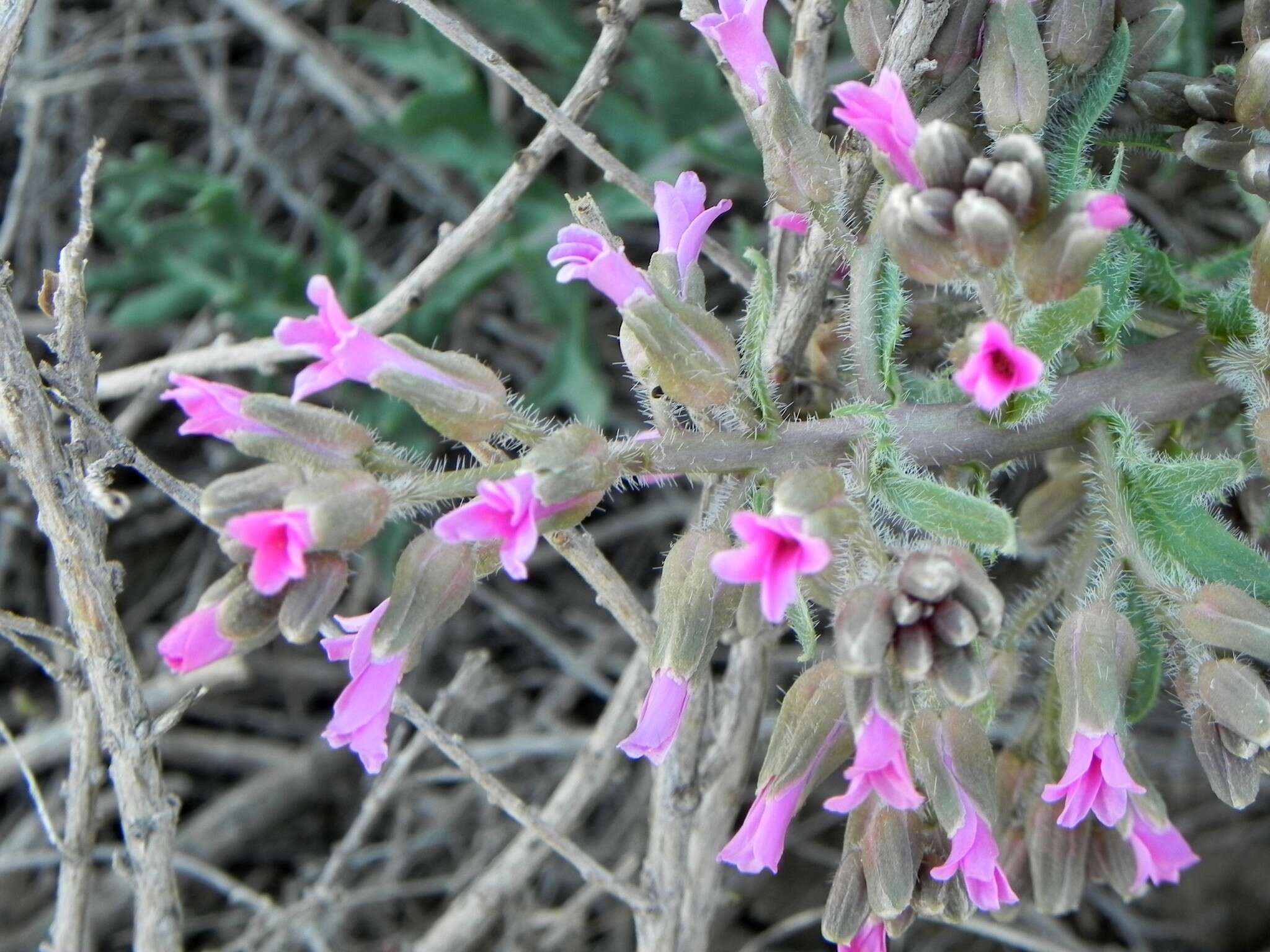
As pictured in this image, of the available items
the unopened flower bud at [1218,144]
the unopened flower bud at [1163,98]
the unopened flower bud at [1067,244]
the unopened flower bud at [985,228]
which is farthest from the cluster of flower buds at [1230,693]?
the unopened flower bud at [1163,98]

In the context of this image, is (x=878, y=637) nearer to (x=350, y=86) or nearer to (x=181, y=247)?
(x=181, y=247)

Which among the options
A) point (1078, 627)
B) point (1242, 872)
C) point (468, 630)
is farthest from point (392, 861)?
point (1242, 872)

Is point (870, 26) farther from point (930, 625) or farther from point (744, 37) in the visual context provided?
point (930, 625)

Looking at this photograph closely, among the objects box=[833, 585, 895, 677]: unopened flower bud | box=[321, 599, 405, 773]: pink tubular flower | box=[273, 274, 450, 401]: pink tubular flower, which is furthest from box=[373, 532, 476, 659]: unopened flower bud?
box=[833, 585, 895, 677]: unopened flower bud

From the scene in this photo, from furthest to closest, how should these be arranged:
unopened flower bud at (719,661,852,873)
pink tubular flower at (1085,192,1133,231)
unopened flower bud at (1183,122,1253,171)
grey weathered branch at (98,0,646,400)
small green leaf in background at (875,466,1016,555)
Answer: grey weathered branch at (98,0,646,400)
unopened flower bud at (1183,122,1253,171)
unopened flower bud at (719,661,852,873)
small green leaf in background at (875,466,1016,555)
pink tubular flower at (1085,192,1133,231)

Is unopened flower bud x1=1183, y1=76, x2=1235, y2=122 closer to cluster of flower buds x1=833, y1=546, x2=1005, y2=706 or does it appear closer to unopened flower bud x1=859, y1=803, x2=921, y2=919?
cluster of flower buds x1=833, y1=546, x2=1005, y2=706

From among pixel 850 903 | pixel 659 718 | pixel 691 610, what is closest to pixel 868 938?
pixel 850 903
